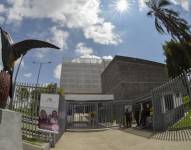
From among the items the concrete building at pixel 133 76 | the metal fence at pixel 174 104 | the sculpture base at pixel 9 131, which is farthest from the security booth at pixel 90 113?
the sculpture base at pixel 9 131

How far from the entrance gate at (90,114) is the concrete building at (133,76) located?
38.0ft

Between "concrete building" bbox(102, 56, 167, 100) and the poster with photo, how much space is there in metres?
27.6

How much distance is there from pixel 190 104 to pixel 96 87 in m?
78.0

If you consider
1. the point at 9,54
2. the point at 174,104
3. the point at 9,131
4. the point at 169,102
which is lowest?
the point at 9,131

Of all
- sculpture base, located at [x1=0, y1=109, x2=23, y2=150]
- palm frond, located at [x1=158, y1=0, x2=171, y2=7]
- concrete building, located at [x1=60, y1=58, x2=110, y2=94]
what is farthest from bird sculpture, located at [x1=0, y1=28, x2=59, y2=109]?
concrete building, located at [x1=60, y1=58, x2=110, y2=94]

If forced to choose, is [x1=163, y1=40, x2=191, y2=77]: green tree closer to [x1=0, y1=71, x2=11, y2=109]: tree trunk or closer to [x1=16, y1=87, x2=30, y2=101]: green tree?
[x1=16, y1=87, x2=30, y2=101]: green tree

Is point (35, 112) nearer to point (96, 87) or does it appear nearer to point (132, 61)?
point (132, 61)

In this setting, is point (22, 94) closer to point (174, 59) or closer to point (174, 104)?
point (174, 104)

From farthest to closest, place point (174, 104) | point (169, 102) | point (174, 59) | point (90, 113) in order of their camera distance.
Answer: point (174, 59), point (90, 113), point (169, 102), point (174, 104)

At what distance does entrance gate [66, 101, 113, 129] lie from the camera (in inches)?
1043

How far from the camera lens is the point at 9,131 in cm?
750

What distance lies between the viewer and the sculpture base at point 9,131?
7.24 m

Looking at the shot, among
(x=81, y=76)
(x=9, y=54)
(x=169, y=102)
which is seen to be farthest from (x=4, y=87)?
(x=81, y=76)

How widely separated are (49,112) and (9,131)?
4275mm
